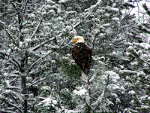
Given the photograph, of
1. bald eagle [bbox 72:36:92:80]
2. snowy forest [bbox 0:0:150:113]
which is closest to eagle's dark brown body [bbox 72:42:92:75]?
bald eagle [bbox 72:36:92:80]

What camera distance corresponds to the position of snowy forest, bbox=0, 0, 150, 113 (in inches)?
113

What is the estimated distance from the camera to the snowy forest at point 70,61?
2.86 metres

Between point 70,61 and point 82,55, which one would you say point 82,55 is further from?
point 70,61

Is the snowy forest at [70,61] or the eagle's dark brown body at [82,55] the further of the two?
the snowy forest at [70,61]

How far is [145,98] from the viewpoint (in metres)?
2.72

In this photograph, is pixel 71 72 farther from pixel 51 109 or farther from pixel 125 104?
pixel 125 104

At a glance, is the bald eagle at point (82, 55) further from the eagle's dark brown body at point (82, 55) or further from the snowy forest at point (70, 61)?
the snowy forest at point (70, 61)

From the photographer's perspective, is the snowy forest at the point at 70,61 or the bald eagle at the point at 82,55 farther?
the snowy forest at the point at 70,61

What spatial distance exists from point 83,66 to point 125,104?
4.86m

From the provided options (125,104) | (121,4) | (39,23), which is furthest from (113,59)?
(39,23)

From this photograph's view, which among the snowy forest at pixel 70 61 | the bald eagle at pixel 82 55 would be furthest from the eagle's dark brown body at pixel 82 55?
the snowy forest at pixel 70 61

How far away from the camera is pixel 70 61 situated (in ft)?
9.98

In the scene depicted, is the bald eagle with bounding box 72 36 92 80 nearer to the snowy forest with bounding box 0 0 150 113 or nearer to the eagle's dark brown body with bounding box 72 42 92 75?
the eagle's dark brown body with bounding box 72 42 92 75

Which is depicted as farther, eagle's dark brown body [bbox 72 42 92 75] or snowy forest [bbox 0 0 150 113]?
snowy forest [bbox 0 0 150 113]
